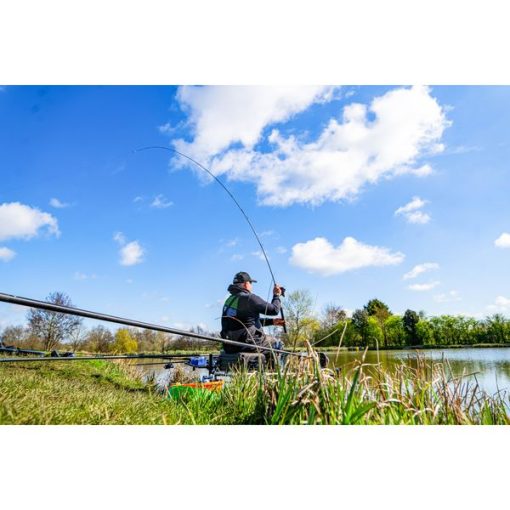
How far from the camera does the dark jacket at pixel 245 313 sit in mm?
4906

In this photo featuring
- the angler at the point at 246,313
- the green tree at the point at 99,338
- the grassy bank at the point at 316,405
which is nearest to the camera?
the grassy bank at the point at 316,405

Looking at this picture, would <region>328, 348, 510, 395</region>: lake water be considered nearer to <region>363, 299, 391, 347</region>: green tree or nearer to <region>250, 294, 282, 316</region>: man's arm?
<region>250, 294, 282, 316</region>: man's arm

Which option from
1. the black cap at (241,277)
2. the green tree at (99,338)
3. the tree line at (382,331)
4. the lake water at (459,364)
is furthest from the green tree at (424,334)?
the black cap at (241,277)

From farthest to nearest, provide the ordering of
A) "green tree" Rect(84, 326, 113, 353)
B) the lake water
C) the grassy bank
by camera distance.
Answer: "green tree" Rect(84, 326, 113, 353) < the lake water < the grassy bank

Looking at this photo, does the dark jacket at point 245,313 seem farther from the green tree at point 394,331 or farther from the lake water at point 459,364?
the green tree at point 394,331

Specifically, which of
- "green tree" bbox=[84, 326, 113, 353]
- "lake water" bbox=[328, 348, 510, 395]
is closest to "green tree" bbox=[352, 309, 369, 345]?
"lake water" bbox=[328, 348, 510, 395]

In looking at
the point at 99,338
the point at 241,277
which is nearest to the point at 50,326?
the point at 99,338

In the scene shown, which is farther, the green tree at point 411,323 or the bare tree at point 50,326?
the green tree at point 411,323

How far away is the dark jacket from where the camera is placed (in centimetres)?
491

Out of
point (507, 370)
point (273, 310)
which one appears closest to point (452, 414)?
point (273, 310)
